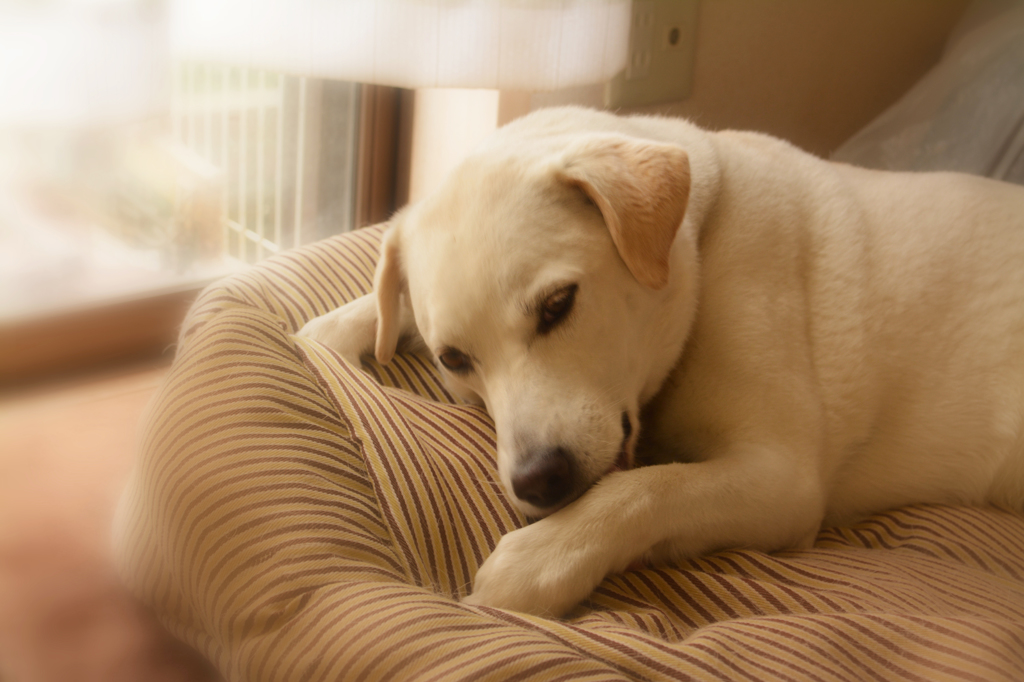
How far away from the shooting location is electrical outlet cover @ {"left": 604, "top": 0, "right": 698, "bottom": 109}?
2309mm

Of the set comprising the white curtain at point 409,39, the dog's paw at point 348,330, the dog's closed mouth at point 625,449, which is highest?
the white curtain at point 409,39

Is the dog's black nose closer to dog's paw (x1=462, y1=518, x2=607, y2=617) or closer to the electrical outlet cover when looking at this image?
dog's paw (x1=462, y1=518, x2=607, y2=617)

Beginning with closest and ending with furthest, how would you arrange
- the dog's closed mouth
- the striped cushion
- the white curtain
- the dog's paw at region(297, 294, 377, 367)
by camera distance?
the striped cushion
the dog's closed mouth
the dog's paw at region(297, 294, 377, 367)
the white curtain

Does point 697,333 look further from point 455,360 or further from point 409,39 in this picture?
point 409,39

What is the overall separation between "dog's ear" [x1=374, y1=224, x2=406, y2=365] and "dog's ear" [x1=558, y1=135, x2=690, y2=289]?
371 mm

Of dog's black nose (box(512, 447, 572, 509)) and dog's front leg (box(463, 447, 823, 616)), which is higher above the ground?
dog's black nose (box(512, 447, 572, 509))

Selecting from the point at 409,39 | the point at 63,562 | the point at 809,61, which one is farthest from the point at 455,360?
the point at 809,61

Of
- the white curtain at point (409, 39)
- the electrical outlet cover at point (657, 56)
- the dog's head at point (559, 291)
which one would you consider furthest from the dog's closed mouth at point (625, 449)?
the electrical outlet cover at point (657, 56)

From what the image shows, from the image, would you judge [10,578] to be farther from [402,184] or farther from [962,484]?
[402,184]

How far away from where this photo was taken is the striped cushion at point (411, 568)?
79 cm

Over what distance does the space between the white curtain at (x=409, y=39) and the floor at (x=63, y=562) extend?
1175mm

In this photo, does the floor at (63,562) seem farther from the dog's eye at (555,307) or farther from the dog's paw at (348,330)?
the dog's paw at (348,330)

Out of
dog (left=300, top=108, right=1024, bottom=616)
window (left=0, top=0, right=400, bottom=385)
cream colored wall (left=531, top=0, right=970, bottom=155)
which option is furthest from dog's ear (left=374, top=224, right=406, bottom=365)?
cream colored wall (left=531, top=0, right=970, bottom=155)

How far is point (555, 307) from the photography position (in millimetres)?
1141
